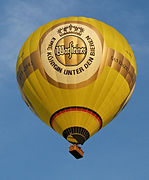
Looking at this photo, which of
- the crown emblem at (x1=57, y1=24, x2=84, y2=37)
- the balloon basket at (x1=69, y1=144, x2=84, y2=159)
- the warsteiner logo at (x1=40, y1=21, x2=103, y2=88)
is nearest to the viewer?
the warsteiner logo at (x1=40, y1=21, x2=103, y2=88)

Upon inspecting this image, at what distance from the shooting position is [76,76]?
44.3 meters

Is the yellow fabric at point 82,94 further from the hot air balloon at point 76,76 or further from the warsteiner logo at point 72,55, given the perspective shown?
the warsteiner logo at point 72,55

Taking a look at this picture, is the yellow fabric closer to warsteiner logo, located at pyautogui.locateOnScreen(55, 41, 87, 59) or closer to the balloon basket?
the balloon basket

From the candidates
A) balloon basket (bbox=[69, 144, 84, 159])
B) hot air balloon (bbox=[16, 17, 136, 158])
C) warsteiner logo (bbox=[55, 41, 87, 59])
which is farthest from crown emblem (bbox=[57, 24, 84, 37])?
balloon basket (bbox=[69, 144, 84, 159])

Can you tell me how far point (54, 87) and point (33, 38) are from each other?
140 inches

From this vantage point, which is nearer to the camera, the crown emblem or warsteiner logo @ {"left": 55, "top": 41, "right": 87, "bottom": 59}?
warsteiner logo @ {"left": 55, "top": 41, "right": 87, "bottom": 59}

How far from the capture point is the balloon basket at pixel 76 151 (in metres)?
44.5

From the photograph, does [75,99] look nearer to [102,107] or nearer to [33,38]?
[102,107]

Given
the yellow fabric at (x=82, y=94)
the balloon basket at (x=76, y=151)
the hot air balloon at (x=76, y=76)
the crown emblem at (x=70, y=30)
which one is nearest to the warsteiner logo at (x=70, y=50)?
the hot air balloon at (x=76, y=76)

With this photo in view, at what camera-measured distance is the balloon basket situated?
4453 centimetres

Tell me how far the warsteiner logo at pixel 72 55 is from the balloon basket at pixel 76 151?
346 centimetres

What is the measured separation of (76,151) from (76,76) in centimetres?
425

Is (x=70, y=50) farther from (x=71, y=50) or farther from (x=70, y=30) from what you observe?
(x=70, y=30)

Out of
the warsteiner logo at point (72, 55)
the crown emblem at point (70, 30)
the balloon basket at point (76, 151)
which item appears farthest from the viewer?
the crown emblem at point (70, 30)
